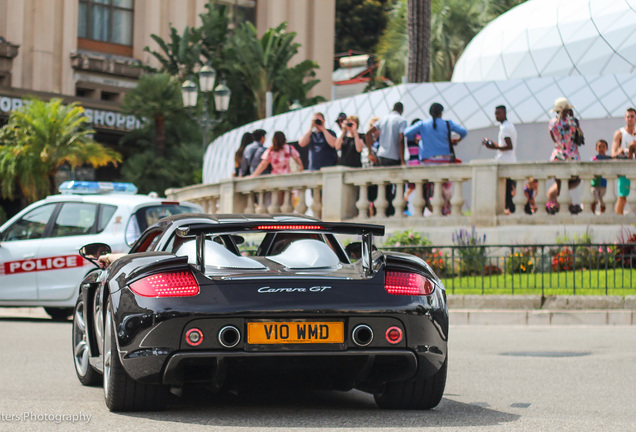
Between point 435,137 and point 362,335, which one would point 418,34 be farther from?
point 362,335

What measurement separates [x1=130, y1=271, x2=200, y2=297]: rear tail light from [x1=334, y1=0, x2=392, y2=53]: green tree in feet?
214

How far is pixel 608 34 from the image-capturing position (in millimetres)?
30516

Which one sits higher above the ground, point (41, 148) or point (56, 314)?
point (41, 148)

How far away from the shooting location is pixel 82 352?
7.93 metres

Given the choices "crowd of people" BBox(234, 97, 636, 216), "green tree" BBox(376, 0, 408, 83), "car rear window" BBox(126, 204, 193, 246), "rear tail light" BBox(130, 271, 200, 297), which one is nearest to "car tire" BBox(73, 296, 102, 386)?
"rear tail light" BBox(130, 271, 200, 297)

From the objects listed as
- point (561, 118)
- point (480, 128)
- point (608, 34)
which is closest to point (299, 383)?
point (561, 118)

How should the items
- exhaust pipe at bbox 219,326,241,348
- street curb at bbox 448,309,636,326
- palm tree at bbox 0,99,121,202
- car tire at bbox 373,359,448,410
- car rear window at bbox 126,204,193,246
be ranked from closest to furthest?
exhaust pipe at bbox 219,326,241,348, car tire at bbox 373,359,448,410, car rear window at bbox 126,204,193,246, street curb at bbox 448,309,636,326, palm tree at bbox 0,99,121,202

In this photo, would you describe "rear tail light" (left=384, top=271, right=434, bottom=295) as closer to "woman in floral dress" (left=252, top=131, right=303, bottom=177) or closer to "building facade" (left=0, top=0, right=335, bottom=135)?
"woman in floral dress" (left=252, top=131, right=303, bottom=177)

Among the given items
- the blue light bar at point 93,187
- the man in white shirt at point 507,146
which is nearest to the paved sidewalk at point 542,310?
the man in white shirt at point 507,146

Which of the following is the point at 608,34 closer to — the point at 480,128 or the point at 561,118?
the point at 480,128

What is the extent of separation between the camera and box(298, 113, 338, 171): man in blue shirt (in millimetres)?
21281

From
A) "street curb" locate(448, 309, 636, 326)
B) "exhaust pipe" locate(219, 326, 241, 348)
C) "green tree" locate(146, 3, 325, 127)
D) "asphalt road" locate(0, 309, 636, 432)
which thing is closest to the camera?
"exhaust pipe" locate(219, 326, 241, 348)

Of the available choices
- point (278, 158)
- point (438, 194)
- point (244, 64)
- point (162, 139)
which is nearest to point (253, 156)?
point (278, 158)

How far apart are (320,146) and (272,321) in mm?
15793
